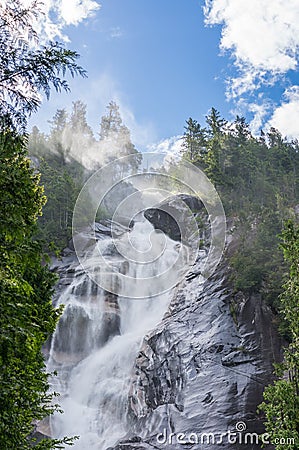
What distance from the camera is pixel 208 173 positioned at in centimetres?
3584

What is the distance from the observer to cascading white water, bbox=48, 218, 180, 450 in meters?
19.8

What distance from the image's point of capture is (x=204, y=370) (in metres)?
18.4

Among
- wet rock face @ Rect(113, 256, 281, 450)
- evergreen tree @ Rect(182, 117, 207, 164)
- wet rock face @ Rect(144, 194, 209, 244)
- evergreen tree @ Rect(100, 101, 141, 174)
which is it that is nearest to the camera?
wet rock face @ Rect(113, 256, 281, 450)

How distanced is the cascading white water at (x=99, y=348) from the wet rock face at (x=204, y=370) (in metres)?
1.31

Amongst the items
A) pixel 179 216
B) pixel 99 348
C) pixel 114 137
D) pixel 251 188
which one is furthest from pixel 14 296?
pixel 114 137

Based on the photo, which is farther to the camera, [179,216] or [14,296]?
[179,216]

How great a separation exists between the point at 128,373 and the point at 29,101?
18459 millimetres

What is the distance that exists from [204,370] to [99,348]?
889cm

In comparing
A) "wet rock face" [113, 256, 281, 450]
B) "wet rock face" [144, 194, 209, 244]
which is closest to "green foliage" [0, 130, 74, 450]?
"wet rock face" [113, 256, 281, 450]

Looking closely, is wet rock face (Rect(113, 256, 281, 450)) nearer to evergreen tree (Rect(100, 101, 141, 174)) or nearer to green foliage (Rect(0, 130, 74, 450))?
green foliage (Rect(0, 130, 74, 450))

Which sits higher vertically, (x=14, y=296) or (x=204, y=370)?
(x=204, y=370)

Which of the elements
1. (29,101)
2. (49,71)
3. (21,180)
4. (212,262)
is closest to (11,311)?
(21,180)

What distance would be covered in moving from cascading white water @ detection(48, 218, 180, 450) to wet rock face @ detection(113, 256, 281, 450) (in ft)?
4.28

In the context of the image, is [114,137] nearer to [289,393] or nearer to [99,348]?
[99,348]
